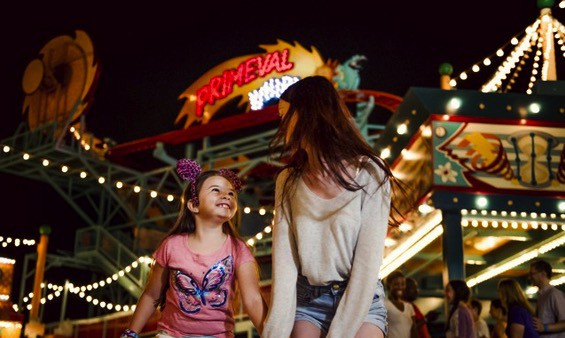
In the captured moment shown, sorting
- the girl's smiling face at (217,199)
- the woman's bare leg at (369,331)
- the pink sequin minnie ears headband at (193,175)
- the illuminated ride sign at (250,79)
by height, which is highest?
the illuminated ride sign at (250,79)

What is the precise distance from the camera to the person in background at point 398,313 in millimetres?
8430

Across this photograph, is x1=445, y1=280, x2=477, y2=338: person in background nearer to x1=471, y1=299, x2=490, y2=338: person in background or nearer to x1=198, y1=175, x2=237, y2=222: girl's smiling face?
x1=471, y1=299, x2=490, y2=338: person in background

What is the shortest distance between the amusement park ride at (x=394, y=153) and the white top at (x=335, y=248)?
90 cm

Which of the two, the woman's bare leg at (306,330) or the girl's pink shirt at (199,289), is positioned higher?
the girl's pink shirt at (199,289)

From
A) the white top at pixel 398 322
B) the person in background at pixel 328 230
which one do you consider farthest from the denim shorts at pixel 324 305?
the white top at pixel 398 322

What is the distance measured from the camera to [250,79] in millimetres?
29391

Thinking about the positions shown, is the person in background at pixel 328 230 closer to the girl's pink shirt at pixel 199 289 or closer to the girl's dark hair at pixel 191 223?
the girl's pink shirt at pixel 199 289

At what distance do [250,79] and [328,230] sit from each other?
26.1 m

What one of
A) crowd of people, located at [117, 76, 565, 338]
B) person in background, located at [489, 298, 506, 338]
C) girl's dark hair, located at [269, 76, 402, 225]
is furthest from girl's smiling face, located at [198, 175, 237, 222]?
person in background, located at [489, 298, 506, 338]

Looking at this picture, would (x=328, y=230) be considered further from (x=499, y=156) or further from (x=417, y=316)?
(x=499, y=156)

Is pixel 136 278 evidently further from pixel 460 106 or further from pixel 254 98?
pixel 460 106

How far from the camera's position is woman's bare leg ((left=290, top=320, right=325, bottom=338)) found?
3483 millimetres

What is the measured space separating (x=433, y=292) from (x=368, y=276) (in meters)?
13.9

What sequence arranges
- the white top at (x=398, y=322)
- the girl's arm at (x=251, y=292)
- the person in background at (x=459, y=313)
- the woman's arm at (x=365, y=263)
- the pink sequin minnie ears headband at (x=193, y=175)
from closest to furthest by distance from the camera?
the woman's arm at (x=365, y=263) < the girl's arm at (x=251, y=292) < the pink sequin minnie ears headband at (x=193, y=175) < the person in background at (x=459, y=313) < the white top at (x=398, y=322)
